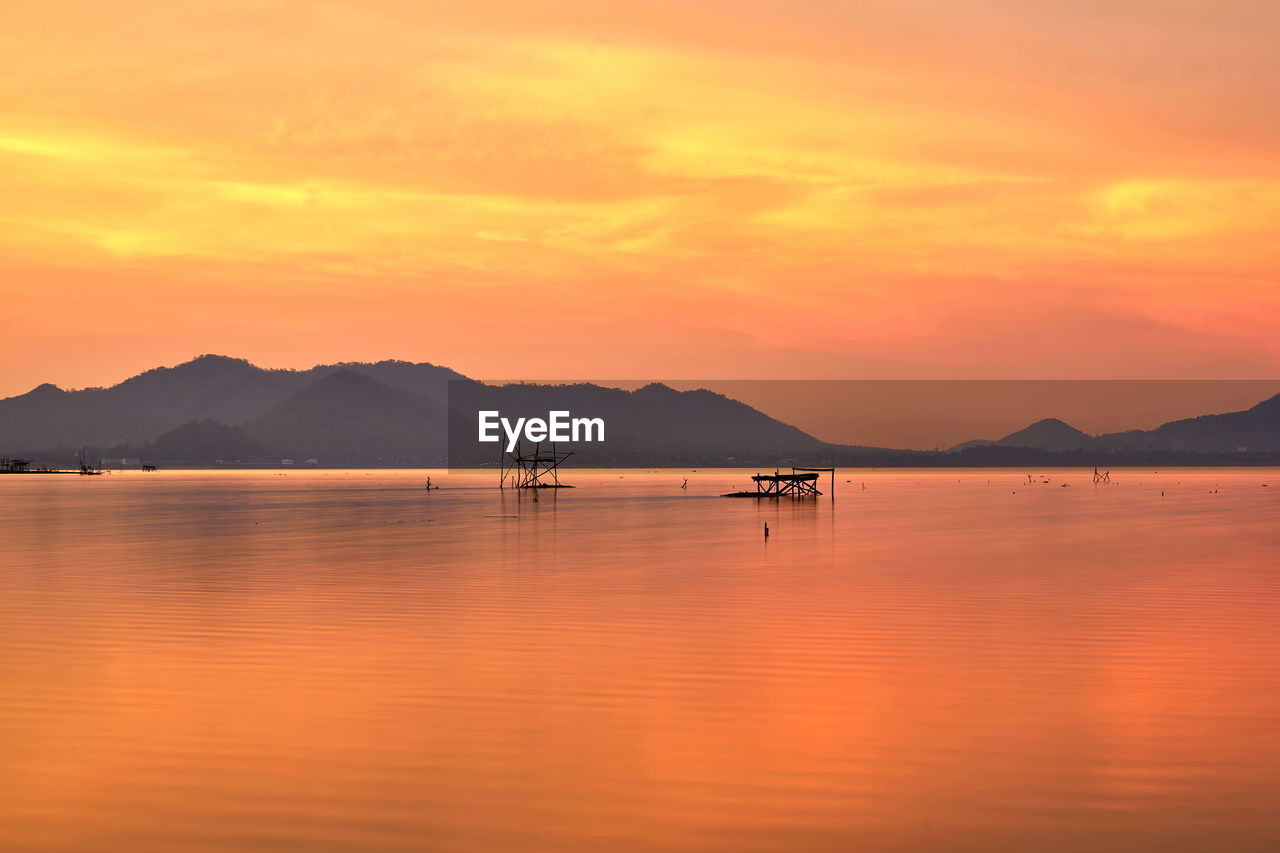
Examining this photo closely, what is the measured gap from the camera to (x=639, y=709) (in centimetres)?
2038

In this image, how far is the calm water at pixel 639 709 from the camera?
45.9 feet

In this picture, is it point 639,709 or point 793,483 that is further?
point 793,483

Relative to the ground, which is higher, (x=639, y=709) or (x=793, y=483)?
(x=793, y=483)

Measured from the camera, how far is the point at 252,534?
72.5m

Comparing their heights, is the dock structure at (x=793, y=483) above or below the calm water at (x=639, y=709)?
above

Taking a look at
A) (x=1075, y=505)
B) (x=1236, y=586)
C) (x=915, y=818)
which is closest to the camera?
(x=915, y=818)

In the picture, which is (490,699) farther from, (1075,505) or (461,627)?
(1075,505)

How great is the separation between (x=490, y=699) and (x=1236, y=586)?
1171 inches

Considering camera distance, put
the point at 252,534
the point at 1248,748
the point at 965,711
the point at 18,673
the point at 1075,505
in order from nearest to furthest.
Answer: the point at 1248,748 < the point at 965,711 < the point at 18,673 < the point at 252,534 < the point at 1075,505

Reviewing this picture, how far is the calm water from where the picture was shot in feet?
45.9

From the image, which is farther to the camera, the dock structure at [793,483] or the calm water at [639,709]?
the dock structure at [793,483]

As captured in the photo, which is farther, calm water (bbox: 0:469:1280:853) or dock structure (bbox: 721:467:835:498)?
dock structure (bbox: 721:467:835:498)

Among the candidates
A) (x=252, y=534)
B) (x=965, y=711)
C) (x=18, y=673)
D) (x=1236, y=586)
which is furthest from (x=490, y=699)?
(x=252, y=534)

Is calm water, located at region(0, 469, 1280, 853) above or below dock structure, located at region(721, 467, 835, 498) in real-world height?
below
